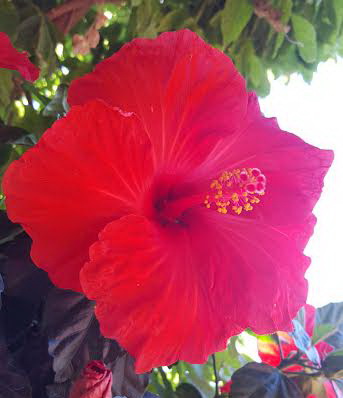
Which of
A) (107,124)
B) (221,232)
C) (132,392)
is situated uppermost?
(107,124)

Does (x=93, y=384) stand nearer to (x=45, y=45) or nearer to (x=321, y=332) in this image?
(x=321, y=332)

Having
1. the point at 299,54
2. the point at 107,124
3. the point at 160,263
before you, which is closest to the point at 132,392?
the point at 160,263

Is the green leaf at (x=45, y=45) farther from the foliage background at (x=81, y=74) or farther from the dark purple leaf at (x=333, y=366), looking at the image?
the dark purple leaf at (x=333, y=366)

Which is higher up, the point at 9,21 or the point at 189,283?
the point at 9,21

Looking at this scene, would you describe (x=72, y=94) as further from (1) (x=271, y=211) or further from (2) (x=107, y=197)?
(1) (x=271, y=211)

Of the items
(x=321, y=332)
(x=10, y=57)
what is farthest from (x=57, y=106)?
(x=321, y=332)

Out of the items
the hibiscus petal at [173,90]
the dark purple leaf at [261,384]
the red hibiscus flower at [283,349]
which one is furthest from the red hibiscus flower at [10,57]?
the red hibiscus flower at [283,349]
